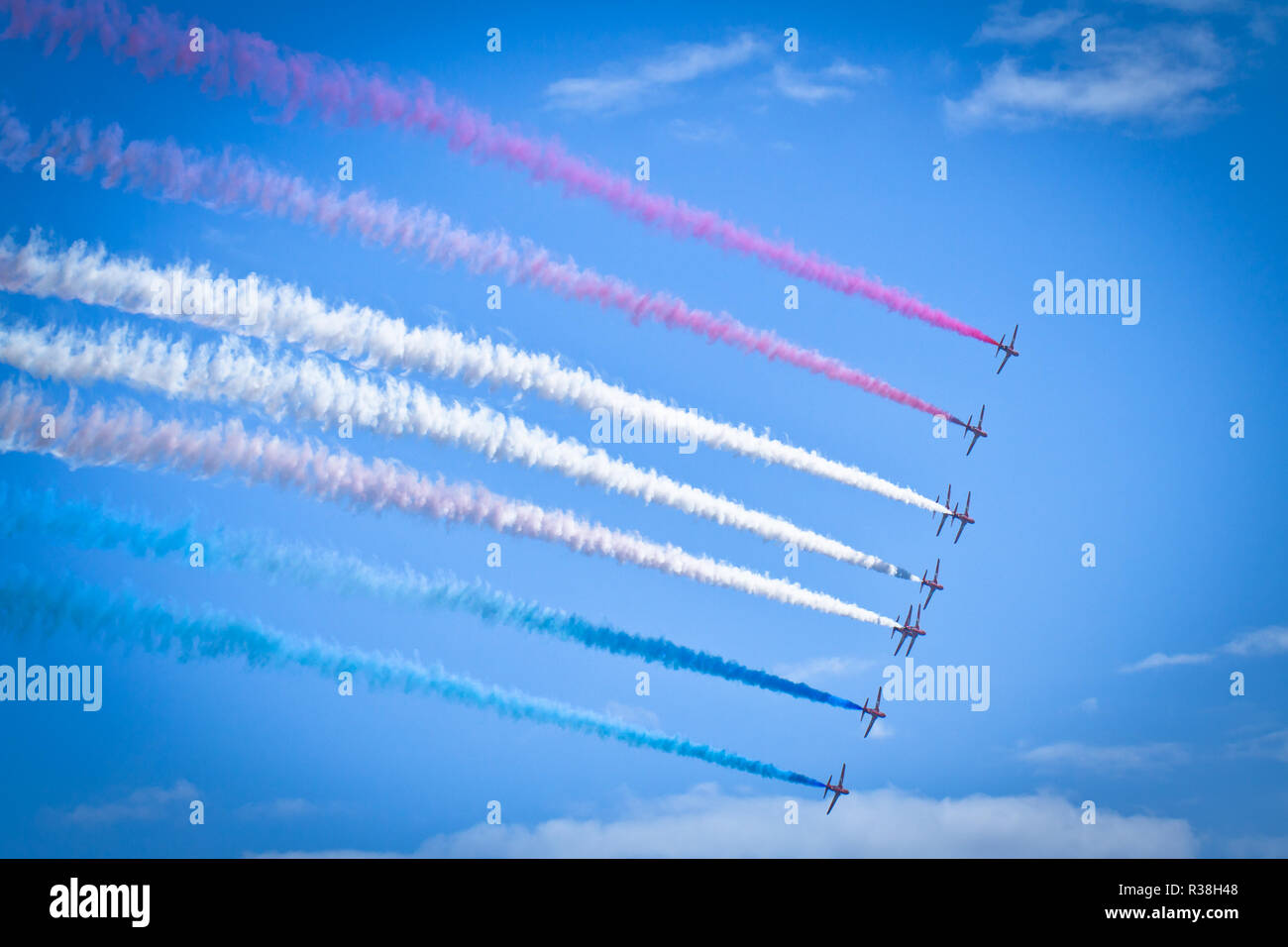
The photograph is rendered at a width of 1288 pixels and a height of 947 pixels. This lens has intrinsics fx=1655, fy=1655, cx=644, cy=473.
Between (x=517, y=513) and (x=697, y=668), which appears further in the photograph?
(x=697, y=668)

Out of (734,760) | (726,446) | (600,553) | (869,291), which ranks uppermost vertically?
(869,291)

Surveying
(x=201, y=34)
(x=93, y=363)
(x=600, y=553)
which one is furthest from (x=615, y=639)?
(x=201, y=34)

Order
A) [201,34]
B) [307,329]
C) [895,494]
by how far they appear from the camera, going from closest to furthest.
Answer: [201,34]
[307,329]
[895,494]

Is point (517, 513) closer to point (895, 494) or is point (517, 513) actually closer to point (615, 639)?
point (615, 639)

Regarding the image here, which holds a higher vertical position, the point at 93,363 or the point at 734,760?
the point at 93,363

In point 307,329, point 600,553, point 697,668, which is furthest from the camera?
point 697,668

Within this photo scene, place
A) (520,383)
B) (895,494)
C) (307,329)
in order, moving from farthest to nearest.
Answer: (895,494)
(520,383)
(307,329)

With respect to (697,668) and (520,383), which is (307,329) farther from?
(697,668)

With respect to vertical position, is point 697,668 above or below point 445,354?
below

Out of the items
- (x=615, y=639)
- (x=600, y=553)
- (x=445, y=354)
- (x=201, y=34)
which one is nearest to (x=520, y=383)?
(x=445, y=354)
